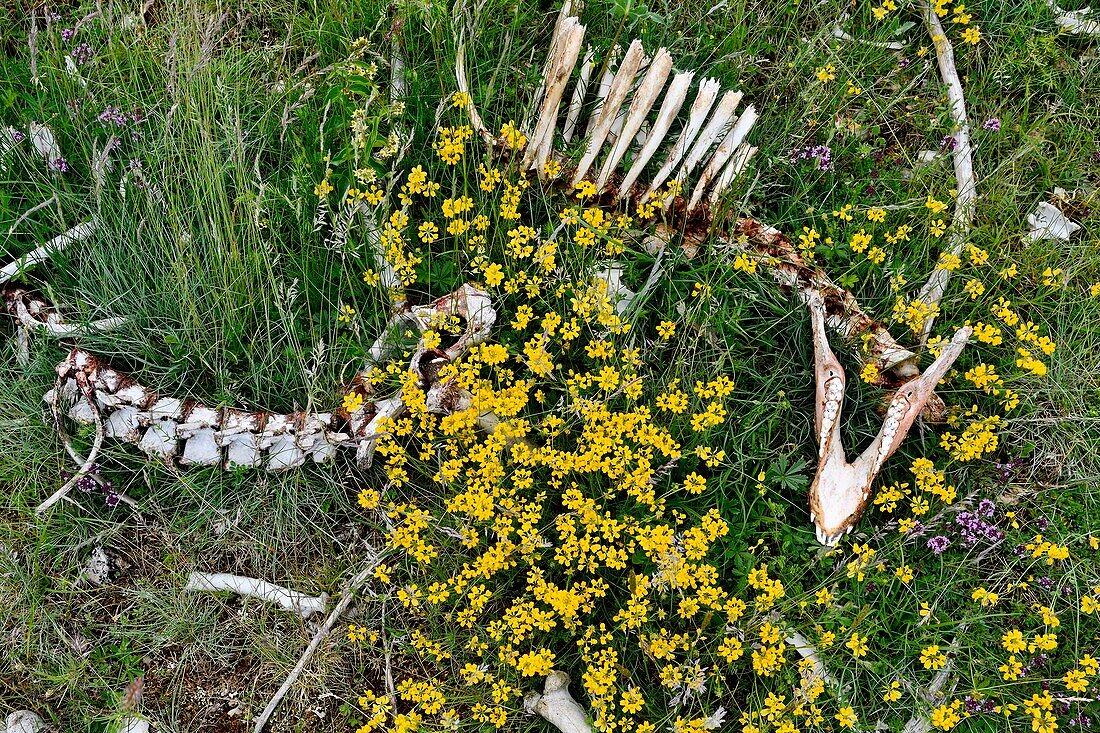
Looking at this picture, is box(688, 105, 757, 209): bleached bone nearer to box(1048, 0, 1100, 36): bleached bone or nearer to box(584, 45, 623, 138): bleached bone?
box(584, 45, 623, 138): bleached bone

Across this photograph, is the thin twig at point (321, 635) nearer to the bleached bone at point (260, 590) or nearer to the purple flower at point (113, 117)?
the bleached bone at point (260, 590)

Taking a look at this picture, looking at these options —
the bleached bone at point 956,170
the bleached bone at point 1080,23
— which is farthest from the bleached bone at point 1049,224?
the bleached bone at point 1080,23

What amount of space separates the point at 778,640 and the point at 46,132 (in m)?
4.64

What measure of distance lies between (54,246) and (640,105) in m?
3.16

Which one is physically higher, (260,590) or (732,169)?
(732,169)

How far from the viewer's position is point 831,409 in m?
3.51

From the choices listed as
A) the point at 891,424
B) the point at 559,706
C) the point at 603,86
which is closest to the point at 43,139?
the point at 603,86

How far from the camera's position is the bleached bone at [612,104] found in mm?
3430

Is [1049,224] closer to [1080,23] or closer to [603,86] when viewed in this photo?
[1080,23]

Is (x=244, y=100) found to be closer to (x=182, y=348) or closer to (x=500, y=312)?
(x=182, y=348)

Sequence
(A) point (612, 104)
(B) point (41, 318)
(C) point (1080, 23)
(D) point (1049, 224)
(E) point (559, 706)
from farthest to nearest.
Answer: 1. (C) point (1080, 23)
2. (D) point (1049, 224)
3. (B) point (41, 318)
4. (A) point (612, 104)
5. (E) point (559, 706)

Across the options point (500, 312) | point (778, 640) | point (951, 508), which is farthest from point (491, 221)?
point (951, 508)

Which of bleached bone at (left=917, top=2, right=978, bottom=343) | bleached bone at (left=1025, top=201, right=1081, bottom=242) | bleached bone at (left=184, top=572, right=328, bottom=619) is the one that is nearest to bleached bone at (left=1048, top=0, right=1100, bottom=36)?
bleached bone at (left=917, top=2, right=978, bottom=343)

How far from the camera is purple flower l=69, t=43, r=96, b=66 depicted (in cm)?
430
